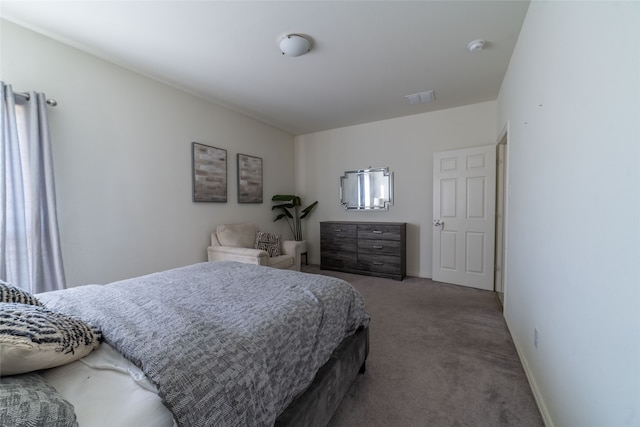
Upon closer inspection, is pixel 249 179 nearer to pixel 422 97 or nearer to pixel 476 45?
pixel 422 97

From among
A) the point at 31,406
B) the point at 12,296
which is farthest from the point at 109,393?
the point at 12,296

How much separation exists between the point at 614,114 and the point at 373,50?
1.94 m

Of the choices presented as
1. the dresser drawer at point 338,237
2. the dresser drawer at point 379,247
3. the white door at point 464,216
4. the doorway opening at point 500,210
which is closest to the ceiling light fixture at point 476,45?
the doorway opening at point 500,210

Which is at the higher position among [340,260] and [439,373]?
[340,260]

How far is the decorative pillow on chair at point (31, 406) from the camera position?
52 centimetres

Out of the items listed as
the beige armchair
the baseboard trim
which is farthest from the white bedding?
the beige armchair

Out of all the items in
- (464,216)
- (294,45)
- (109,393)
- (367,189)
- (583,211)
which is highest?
(294,45)

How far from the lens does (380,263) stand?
158 inches

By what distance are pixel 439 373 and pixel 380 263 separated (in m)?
2.25

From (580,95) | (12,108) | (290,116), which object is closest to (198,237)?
(12,108)

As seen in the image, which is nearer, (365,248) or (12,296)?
(12,296)

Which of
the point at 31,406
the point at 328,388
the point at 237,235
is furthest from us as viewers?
the point at 237,235

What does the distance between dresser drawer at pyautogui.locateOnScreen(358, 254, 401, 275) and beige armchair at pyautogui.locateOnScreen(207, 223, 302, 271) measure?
110cm

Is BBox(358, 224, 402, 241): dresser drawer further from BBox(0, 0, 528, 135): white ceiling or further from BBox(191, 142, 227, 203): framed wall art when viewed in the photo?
BBox(191, 142, 227, 203): framed wall art
